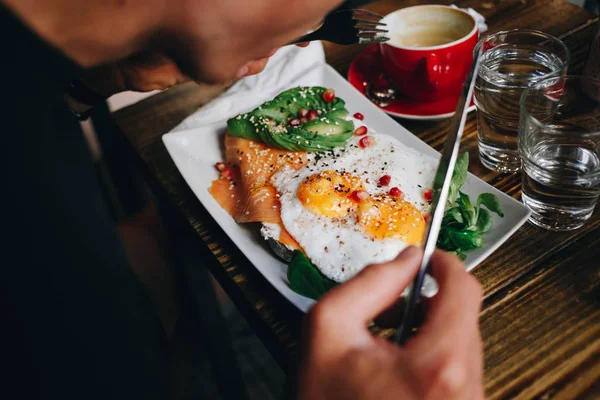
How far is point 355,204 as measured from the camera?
42.0 inches

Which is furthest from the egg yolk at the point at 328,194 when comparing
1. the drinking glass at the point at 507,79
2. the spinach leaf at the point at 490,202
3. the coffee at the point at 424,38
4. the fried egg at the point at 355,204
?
the coffee at the point at 424,38

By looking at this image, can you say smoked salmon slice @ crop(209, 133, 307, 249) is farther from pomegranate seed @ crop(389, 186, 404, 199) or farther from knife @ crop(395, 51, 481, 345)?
knife @ crop(395, 51, 481, 345)

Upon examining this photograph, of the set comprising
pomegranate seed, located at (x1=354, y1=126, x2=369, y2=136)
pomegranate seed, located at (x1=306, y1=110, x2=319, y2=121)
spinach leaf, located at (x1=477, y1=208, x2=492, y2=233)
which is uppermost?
pomegranate seed, located at (x1=306, y1=110, x2=319, y2=121)

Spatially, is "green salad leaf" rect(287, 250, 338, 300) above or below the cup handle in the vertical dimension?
below

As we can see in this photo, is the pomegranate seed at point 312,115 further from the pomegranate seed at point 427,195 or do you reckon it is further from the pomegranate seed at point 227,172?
the pomegranate seed at point 427,195

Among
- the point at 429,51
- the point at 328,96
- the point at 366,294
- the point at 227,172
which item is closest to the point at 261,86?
the point at 328,96

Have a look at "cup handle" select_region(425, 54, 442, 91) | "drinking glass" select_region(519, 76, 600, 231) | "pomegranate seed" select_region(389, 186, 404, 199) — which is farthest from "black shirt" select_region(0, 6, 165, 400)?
"cup handle" select_region(425, 54, 442, 91)

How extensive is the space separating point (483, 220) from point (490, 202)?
4 centimetres

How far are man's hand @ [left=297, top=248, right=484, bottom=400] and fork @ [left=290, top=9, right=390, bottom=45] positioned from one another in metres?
0.73

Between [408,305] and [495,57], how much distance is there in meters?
0.84

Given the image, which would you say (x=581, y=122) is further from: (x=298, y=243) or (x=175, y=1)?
(x=175, y=1)

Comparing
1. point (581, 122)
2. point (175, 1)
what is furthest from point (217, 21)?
point (581, 122)

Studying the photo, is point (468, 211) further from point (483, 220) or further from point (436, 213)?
point (436, 213)

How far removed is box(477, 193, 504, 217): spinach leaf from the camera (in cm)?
103
